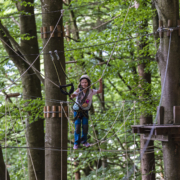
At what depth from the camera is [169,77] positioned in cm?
431

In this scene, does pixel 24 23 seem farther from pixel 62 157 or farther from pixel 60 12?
pixel 62 157

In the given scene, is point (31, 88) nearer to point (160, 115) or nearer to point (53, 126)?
point (53, 126)

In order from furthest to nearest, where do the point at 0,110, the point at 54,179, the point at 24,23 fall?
the point at 24,23, the point at 0,110, the point at 54,179

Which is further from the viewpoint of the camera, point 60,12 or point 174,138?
point 60,12

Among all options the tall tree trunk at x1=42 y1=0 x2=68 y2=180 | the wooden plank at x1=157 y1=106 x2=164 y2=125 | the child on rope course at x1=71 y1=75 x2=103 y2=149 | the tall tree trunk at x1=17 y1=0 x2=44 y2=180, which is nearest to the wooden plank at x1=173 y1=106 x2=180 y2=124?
the wooden plank at x1=157 y1=106 x2=164 y2=125

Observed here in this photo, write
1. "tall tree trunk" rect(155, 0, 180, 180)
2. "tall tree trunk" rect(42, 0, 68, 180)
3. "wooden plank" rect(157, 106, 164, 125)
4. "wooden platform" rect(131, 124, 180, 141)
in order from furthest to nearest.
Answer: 1. "tall tree trunk" rect(42, 0, 68, 180)
2. "wooden plank" rect(157, 106, 164, 125)
3. "tall tree trunk" rect(155, 0, 180, 180)
4. "wooden platform" rect(131, 124, 180, 141)

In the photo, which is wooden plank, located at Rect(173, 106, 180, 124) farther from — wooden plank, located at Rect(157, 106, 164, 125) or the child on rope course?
the child on rope course

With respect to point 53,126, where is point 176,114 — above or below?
above

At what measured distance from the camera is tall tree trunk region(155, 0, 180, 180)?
4117mm

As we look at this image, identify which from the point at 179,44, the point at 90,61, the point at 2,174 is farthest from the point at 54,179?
the point at 90,61

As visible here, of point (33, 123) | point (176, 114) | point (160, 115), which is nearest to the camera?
point (176, 114)

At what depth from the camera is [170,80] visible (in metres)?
4.30

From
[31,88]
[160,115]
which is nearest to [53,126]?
[160,115]

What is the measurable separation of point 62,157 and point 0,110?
263cm
